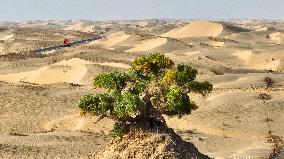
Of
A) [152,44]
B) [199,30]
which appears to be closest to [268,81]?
[152,44]

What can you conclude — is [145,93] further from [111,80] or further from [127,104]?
[127,104]

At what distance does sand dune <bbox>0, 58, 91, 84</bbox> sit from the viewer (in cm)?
5388

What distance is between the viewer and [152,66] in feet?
61.0

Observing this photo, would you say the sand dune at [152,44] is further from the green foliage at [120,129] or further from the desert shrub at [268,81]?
A: the green foliage at [120,129]

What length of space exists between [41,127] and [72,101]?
6.61 metres

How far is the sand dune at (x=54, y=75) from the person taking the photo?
53.9m

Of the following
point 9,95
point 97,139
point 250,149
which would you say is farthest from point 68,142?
point 9,95

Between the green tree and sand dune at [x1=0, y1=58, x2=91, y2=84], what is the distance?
32650 mm

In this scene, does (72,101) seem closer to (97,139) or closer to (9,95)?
(9,95)

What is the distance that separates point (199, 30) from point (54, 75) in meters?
72.9

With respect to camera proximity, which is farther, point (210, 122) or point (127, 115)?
point (210, 122)

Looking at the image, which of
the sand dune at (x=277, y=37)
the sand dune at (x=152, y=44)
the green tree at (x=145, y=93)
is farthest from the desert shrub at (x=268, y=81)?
the sand dune at (x=277, y=37)

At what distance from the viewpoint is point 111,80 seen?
61.7 feet

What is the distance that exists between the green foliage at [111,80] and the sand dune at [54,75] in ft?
107
